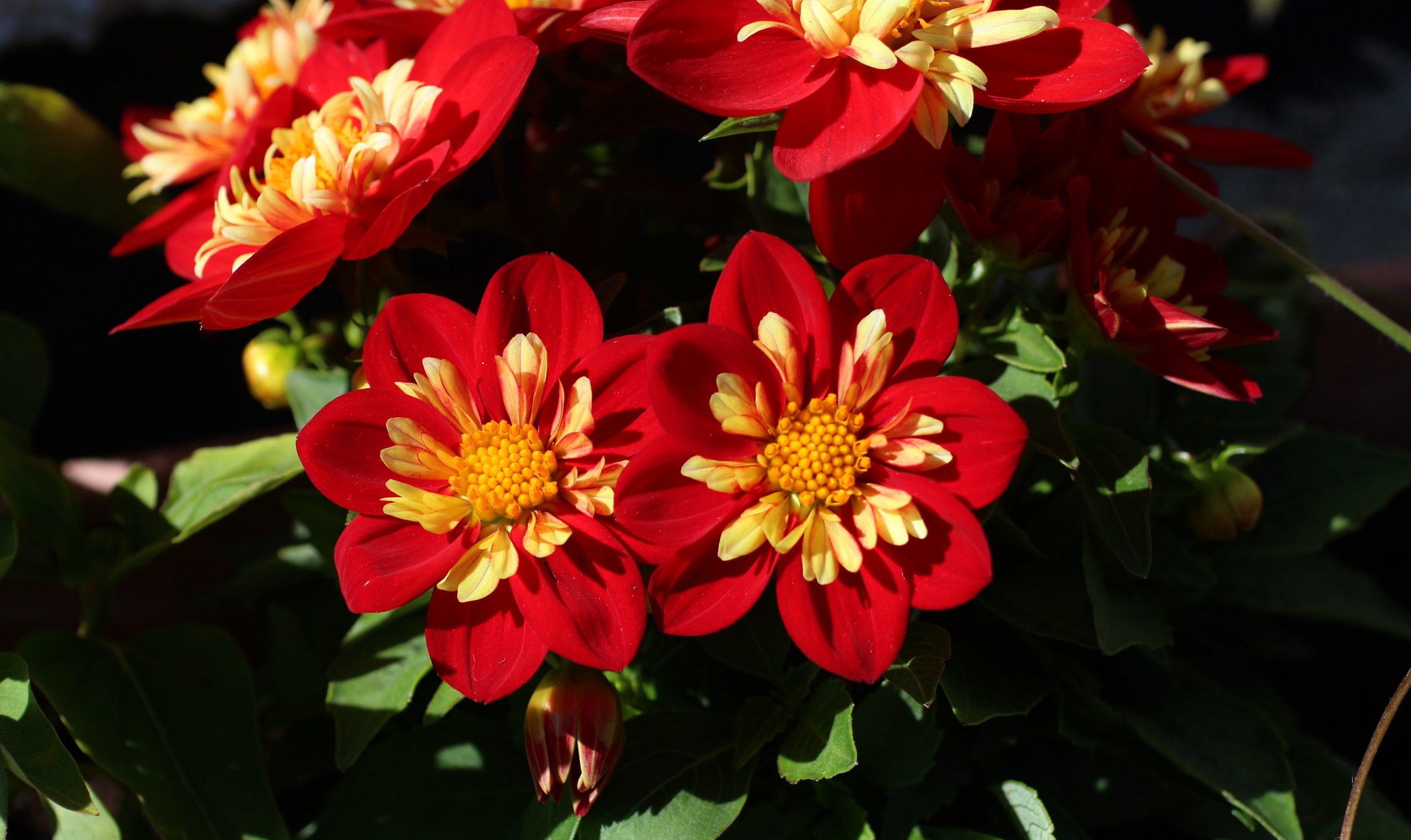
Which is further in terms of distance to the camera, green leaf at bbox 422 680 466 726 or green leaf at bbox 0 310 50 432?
green leaf at bbox 0 310 50 432

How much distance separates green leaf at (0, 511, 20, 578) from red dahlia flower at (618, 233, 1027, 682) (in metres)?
0.45

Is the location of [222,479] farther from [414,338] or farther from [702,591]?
[702,591]

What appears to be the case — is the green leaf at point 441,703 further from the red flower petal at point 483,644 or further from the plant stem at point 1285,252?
the plant stem at point 1285,252

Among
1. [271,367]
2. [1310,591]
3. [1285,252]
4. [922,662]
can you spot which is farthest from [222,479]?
[1310,591]

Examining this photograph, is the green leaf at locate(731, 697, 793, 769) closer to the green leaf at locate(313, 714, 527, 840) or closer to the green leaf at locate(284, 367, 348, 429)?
the green leaf at locate(313, 714, 527, 840)

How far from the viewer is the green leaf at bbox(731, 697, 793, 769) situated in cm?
63

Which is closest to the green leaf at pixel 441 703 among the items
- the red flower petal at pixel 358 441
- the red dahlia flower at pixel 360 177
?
the red flower petal at pixel 358 441

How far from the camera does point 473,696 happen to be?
1.72 ft

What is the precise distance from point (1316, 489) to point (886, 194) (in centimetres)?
55

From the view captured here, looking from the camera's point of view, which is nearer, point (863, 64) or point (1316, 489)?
point (863, 64)

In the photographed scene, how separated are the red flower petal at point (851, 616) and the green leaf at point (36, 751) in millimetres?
387

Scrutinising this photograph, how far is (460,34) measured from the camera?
1.99 feet

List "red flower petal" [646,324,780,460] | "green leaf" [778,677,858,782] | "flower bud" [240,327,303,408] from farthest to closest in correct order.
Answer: "flower bud" [240,327,303,408]
"green leaf" [778,677,858,782]
"red flower petal" [646,324,780,460]

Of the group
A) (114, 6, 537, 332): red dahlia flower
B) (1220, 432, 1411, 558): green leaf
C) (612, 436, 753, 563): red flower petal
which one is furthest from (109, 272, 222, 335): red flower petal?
(1220, 432, 1411, 558): green leaf
